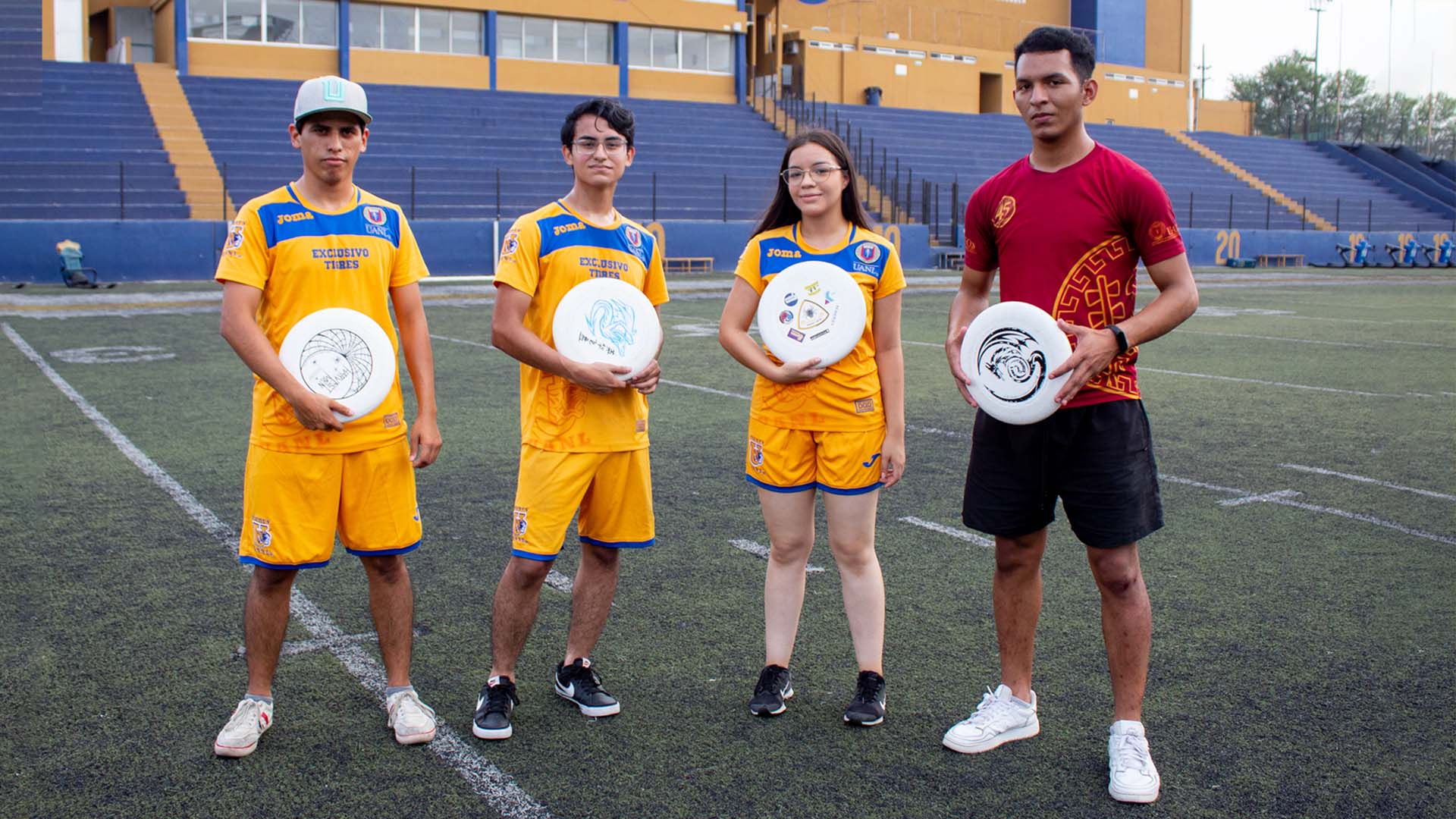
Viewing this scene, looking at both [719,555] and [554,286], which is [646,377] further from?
[719,555]

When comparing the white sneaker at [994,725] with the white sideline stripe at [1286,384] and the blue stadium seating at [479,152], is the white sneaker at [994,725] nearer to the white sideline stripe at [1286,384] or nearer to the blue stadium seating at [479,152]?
the white sideline stripe at [1286,384]

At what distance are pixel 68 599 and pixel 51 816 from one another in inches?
71.3

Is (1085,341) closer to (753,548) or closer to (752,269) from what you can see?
(752,269)

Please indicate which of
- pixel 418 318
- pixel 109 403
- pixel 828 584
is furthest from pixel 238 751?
pixel 109 403

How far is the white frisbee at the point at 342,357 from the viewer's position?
316cm

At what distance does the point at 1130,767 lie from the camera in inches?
123

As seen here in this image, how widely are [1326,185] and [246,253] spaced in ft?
147

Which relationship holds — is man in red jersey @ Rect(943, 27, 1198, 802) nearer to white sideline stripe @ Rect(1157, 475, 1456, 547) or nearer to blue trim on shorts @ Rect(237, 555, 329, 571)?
blue trim on shorts @ Rect(237, 555, 329, 571)

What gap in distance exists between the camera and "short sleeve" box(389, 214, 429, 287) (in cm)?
342

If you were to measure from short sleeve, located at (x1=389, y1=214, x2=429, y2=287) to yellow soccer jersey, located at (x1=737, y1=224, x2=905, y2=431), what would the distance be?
90cm

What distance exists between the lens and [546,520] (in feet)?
11.4

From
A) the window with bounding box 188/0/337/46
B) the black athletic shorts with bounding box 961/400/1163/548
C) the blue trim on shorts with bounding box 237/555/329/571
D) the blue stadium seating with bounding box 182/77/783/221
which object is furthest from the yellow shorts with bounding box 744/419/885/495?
the window with bounding box 188/0/337/46

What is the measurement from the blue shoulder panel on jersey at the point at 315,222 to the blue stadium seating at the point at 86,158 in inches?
787

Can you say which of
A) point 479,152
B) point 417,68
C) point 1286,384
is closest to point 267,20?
point 417,68
